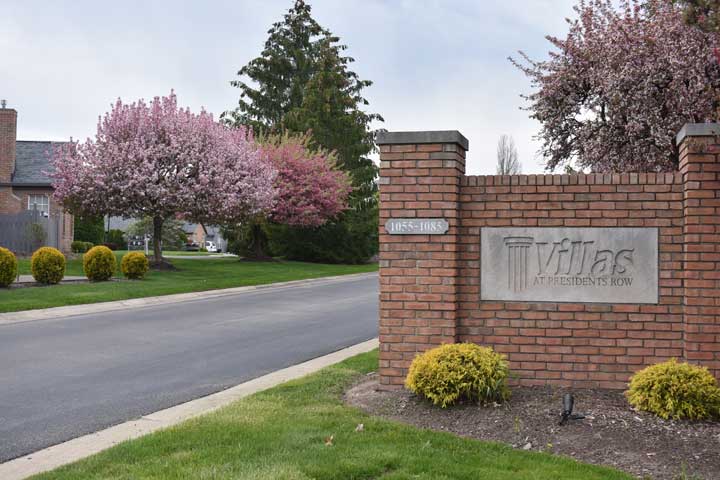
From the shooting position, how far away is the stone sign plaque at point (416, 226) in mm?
7157

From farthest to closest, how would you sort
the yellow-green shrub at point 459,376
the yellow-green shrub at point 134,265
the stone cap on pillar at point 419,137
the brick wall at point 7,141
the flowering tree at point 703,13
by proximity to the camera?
the brick wall at point 7,141
the yellow-green shrub at point 134,265
the stone cap on pillar at point 419,137
the yellow-green shrub at point 459,376
the flowering tree at point 703,13

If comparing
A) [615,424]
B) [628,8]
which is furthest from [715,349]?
[628,8]

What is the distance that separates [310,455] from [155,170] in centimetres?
2447

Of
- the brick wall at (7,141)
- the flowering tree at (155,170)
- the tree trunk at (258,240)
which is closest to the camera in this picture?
the flowering tree at (155,170)

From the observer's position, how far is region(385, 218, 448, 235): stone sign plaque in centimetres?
716

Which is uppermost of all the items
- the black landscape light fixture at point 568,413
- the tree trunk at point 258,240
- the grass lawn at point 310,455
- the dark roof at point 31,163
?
the dark roof at point 31,163

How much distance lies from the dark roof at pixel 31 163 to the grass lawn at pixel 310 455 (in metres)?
35.5

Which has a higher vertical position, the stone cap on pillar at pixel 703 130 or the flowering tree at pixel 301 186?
the flowering tree at pixel 301 186

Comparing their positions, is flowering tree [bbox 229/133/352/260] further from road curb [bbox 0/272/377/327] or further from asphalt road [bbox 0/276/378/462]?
asphalt road [bbox 0/276/378/462]

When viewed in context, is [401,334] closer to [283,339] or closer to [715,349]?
[715,349]

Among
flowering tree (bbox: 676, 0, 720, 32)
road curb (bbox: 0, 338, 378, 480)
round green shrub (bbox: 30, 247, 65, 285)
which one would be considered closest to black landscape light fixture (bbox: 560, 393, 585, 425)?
flowering tree (bbox: 676, 0, 720, 32)

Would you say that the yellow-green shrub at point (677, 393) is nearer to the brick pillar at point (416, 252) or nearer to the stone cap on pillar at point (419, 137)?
the brick pillar at point (416, 252)

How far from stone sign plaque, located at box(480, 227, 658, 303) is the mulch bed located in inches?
38.8

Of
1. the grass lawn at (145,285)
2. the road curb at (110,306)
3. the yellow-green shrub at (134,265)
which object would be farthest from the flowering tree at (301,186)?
the yellow-green shrub at (134,265)
